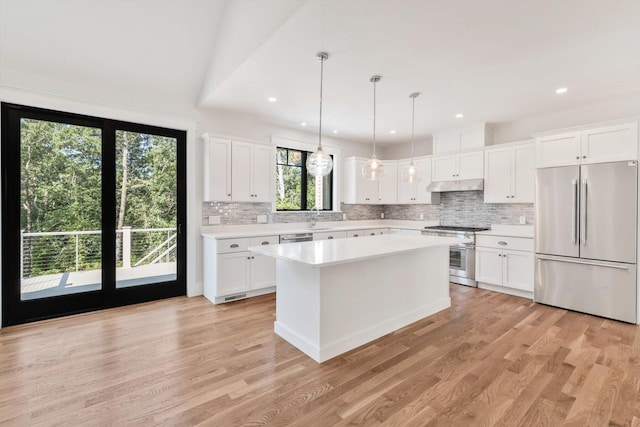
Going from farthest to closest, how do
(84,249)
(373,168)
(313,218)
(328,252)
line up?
(313,218)
(84,249)
(373,168)
(328,252)

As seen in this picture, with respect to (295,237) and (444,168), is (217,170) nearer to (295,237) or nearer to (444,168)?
(295,237)

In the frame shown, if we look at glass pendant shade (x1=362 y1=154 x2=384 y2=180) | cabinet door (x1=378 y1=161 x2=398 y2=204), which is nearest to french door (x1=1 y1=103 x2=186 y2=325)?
glass pendant shade (x1=362 y1=154 x2=384 y2=180)

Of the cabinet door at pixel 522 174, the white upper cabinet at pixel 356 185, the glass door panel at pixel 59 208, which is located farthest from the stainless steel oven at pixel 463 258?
the glass door panel at pixel 59 208

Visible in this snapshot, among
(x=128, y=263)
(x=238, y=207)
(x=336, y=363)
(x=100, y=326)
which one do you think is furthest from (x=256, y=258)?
(x=336, y=363)

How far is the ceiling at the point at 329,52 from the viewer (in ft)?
7.61

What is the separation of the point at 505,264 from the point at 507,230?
71cm

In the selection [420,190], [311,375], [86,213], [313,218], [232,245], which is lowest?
[311,375]

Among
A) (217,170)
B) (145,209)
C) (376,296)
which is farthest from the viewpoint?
(217,170)

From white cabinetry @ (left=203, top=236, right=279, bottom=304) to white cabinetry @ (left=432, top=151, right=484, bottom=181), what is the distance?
3235 mm

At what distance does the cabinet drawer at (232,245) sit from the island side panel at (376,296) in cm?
198

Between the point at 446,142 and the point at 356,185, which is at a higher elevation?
the point at 446,142

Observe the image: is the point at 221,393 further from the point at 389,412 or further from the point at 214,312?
the point at 214,312

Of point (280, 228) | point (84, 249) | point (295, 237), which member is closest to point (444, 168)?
point (295, 237)

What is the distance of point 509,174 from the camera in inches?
185
